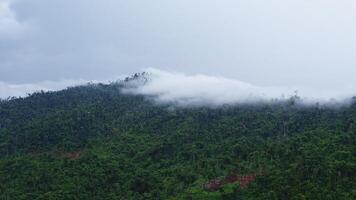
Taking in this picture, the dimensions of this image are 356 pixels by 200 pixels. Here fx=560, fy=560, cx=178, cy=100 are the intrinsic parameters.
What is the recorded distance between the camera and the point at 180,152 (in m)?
86.3

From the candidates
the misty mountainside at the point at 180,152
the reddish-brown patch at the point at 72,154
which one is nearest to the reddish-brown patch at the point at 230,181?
the misty mountainside at the point at 180,152

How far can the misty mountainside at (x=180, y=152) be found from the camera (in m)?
63.9

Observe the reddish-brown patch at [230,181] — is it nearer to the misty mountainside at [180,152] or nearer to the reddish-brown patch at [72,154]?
the misty mountainside at [180,152]

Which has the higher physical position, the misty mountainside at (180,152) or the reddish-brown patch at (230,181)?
the misty mountainside at (180,152)

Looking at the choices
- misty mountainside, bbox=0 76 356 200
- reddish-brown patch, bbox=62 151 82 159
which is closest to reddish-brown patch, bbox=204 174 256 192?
misty mountainside, bbox=0 76 356 200

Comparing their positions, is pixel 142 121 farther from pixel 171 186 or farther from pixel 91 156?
pixel 171 186

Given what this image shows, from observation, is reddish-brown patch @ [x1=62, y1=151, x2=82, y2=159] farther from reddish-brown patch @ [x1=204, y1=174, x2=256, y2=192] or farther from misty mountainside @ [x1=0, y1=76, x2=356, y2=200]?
reddish-brown patch @ [x1=204, y1=174, x2=256, y2=192]

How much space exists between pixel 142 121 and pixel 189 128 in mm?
13891

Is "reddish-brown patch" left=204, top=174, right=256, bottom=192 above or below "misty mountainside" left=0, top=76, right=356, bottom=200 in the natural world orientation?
below

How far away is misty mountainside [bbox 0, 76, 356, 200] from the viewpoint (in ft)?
210

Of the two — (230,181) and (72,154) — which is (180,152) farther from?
(72,154)

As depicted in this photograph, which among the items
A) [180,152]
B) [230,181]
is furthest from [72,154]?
[230,181]

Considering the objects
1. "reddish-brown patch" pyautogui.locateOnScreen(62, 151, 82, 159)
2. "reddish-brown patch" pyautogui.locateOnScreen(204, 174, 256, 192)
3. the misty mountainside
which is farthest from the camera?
"reddish-brown patch" pyautogui.locateOnScreen(62, 151, 82, 159)

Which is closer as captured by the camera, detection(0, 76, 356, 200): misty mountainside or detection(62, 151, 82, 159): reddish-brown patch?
detection(0, 76, 356, 200): misty mountainside
